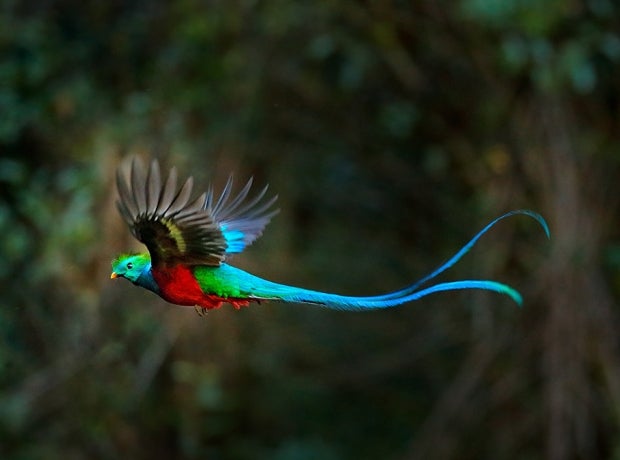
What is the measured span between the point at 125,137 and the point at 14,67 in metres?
0.82

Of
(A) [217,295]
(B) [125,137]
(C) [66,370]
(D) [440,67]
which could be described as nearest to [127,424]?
(C) [66,370]

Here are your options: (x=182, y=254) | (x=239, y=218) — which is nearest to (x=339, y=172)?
(x=239, y=218)

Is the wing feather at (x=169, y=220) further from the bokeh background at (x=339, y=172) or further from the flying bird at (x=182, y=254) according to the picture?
the bokeh background at (x=339, y=172)

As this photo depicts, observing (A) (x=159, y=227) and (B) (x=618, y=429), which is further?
(B) (x=618, y=429)

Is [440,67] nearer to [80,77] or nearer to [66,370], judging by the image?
[80,77]

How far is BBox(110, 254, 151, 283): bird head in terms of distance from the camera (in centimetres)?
249

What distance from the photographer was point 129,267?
2498 millimetres

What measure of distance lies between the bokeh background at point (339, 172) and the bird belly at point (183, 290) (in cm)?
336

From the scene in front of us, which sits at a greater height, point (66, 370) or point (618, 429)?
point (618, 429)

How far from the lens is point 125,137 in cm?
672

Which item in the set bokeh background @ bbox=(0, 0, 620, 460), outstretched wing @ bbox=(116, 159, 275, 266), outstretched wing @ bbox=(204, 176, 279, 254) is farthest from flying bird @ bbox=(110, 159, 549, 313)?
bokeh background @ bbox=(0, 0, 620, 460)

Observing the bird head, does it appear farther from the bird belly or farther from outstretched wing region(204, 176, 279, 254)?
outstretched wing region(204, 176, 279, 254)

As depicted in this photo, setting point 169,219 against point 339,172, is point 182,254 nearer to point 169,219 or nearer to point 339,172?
point 169,219

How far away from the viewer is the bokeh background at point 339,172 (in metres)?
6.45
